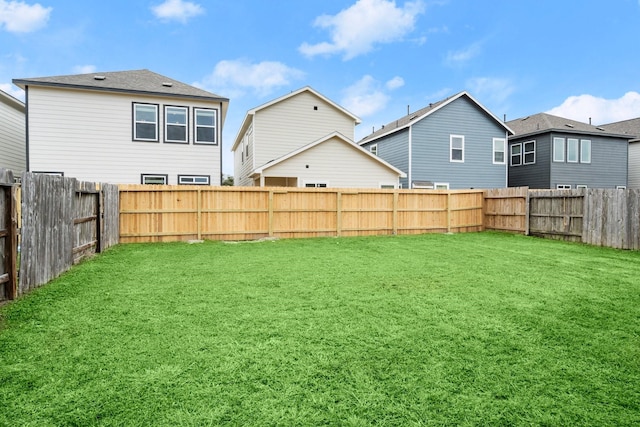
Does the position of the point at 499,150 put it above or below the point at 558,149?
below

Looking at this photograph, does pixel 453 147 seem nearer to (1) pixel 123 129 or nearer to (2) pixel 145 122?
(2) pixel 145 122

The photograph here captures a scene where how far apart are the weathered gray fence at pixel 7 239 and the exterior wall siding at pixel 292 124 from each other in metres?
13.5

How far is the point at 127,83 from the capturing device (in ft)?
48.4

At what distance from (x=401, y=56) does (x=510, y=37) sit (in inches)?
239

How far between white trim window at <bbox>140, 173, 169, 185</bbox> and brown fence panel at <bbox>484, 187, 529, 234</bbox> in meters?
13.2

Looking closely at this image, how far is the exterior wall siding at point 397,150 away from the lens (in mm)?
19703

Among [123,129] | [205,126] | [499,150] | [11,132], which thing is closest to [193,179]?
[205,126]

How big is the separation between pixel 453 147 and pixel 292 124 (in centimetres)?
931

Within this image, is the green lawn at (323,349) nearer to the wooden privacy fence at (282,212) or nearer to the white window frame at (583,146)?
the wooden privacy fence at (282,212)

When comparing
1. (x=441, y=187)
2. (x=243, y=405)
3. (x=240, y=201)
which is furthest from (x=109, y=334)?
(x=441, y=187)

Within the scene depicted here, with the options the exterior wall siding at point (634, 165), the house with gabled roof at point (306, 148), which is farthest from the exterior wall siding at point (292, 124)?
the exterior wall siding at point (634, 165)

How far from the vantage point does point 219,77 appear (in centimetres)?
2336

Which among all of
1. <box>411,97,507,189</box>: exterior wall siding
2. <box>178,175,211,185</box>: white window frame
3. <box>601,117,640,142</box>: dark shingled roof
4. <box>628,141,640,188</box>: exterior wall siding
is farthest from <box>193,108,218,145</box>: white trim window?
<box>628,141,640,188</box>: exterior wall siding

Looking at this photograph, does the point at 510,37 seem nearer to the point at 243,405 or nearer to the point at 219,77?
the point at 219,77
